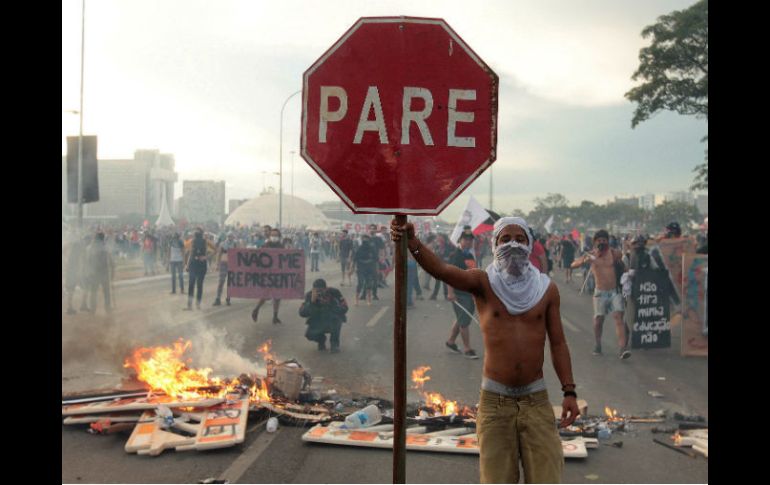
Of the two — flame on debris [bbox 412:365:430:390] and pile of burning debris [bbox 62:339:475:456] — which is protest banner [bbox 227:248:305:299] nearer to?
flame on debris [bbox 412:365:430:390]

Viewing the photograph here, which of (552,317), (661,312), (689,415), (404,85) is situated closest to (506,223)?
(552,317)

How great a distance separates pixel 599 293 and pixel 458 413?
440 cm

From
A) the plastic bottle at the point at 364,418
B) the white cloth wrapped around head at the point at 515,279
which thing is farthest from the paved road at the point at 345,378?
the white cloth wrapped around head at the point at 515,279

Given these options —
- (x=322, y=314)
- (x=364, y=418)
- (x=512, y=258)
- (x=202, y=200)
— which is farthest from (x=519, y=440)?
(x=202, y=200)

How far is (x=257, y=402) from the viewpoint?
596 cm

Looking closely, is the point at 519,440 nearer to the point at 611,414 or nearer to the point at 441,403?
the point at 441,403

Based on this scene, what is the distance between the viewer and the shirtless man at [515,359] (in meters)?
2.87

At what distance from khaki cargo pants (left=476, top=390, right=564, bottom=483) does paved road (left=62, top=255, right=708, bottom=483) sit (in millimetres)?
1653

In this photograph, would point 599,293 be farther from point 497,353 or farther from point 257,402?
point 497,353

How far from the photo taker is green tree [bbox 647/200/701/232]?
49.9 metres

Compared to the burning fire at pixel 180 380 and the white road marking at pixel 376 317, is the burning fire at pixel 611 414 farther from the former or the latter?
the white road marking at pixel 376 317

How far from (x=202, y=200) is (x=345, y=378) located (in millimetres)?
120865

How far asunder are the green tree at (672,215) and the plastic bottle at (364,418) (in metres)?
46.3

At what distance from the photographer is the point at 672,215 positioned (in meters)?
53.0
